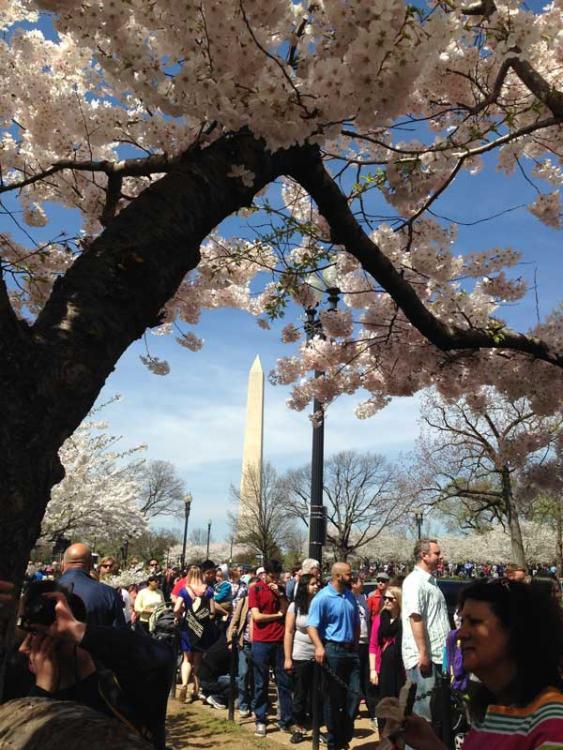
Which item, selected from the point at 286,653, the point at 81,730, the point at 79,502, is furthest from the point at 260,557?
the point at 81,730

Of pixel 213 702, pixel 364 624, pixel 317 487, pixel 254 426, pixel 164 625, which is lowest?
pixel 213 702

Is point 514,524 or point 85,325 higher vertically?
point 514,524

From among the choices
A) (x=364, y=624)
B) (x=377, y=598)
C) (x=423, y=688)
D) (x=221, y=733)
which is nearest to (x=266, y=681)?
(x=221, y=733)

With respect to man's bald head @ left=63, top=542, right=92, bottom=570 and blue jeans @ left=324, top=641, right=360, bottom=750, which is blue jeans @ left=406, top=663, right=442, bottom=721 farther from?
man's bald head @ left=63, top=542, right=92, bottom=570

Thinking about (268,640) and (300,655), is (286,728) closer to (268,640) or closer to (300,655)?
(268,640)

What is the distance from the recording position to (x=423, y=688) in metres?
5.22

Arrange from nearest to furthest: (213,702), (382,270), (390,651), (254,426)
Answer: (382,270)
(390,651)
(213,702)
(254,426)

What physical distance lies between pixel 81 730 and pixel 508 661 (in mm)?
1472

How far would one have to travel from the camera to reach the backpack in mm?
9234

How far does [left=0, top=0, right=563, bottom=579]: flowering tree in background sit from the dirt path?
424 cm

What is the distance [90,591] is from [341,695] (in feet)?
10.9

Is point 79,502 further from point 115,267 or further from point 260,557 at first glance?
point 260,557

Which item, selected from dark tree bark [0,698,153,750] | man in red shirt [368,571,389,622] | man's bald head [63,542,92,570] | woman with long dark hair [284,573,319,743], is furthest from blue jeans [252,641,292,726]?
dark tree bark [0,698,153,750]

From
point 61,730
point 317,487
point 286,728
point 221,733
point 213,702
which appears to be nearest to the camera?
point 61,730
